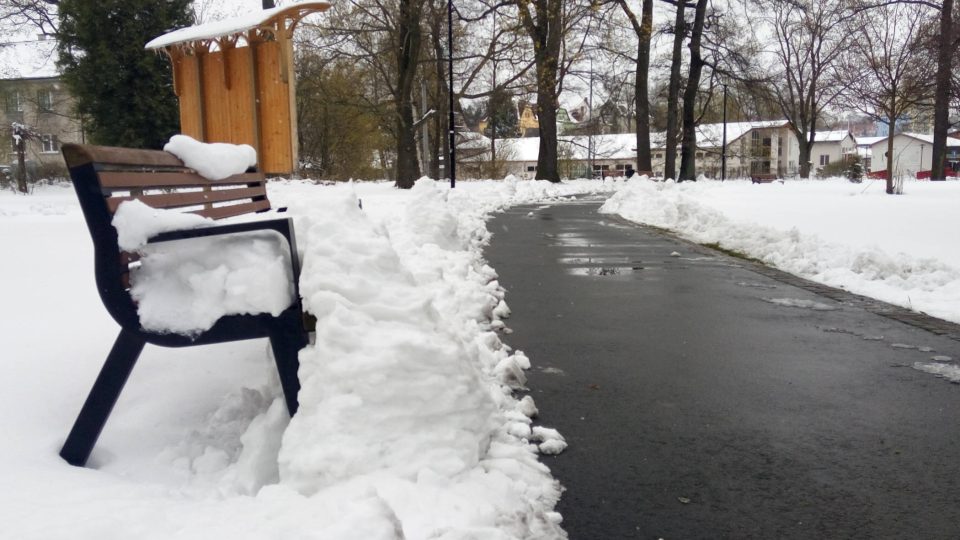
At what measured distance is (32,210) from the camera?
15070 millimetres

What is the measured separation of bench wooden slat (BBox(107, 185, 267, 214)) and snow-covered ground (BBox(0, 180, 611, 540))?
0.51 m

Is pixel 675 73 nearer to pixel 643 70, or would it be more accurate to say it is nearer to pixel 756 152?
pixel 643 70

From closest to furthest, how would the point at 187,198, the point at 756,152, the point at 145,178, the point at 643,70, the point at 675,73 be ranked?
the point at 145,178 < the point at 187,198 < the point at 643,70 < the point at 675,73 < the point at 756,152

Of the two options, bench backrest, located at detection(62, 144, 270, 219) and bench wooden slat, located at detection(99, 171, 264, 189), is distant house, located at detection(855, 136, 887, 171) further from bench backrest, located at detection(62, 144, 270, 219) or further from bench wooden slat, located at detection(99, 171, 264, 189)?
bench backrest, located at detection(62, 144, 270, 219)

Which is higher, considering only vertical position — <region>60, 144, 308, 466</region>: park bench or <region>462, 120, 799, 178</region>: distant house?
<region>462, 120, 799, 178</region>: distant house

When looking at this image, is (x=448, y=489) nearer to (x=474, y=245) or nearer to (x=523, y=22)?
(x=474, y=245)

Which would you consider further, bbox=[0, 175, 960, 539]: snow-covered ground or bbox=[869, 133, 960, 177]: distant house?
bbox=[869, 133, 960, 177]: distant house

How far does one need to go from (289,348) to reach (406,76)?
24.2 metres

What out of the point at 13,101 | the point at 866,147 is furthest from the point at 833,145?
the point at 13,101

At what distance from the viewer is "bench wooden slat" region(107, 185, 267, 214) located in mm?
2576

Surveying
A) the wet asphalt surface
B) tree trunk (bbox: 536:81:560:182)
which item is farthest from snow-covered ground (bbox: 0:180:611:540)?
tree trunk (bbox: 536:81:560:182)

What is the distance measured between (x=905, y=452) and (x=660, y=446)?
3.25 ft

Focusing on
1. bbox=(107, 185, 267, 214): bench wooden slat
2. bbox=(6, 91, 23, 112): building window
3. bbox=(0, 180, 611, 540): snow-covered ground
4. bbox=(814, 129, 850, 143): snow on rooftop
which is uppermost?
bbox=(814, 129, 850, 143): snow on rooftop

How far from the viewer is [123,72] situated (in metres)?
18.4
